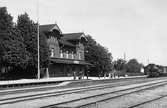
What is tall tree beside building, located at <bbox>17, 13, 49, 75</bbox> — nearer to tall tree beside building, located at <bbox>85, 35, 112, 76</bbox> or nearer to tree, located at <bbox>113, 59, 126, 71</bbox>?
tall tree beside building, located at <bbox>85, 35, 112, 76</bbox>

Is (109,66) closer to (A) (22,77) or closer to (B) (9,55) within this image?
(A) (22,77)

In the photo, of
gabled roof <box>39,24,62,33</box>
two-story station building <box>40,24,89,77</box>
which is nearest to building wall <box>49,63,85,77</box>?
two-story station building <box>40,24,89,77</box>

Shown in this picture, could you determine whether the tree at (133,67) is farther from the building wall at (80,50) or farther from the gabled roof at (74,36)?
the gabled roof at (74,36)

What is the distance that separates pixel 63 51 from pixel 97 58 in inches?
433

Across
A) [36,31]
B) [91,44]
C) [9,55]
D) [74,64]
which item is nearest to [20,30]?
[36,31]

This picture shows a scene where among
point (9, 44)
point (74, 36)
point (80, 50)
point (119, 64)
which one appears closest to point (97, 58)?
point (80, 50)

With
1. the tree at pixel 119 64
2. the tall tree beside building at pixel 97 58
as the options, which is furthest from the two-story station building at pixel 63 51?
the tree at pixel 119 64

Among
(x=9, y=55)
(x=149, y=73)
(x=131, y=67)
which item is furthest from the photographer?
(x=131, y=67)

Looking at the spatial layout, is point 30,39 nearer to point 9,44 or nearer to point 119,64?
point 9,44

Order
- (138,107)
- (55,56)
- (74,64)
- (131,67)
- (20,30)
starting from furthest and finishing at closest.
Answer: (131,67)
(74,64)
(55,56)
(20,30)
(138,107)

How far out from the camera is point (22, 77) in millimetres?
42469

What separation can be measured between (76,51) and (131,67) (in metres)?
45.7

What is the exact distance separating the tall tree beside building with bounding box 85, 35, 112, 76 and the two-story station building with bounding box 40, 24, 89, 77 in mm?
3146

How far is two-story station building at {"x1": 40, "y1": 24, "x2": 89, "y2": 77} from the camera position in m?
49.6
